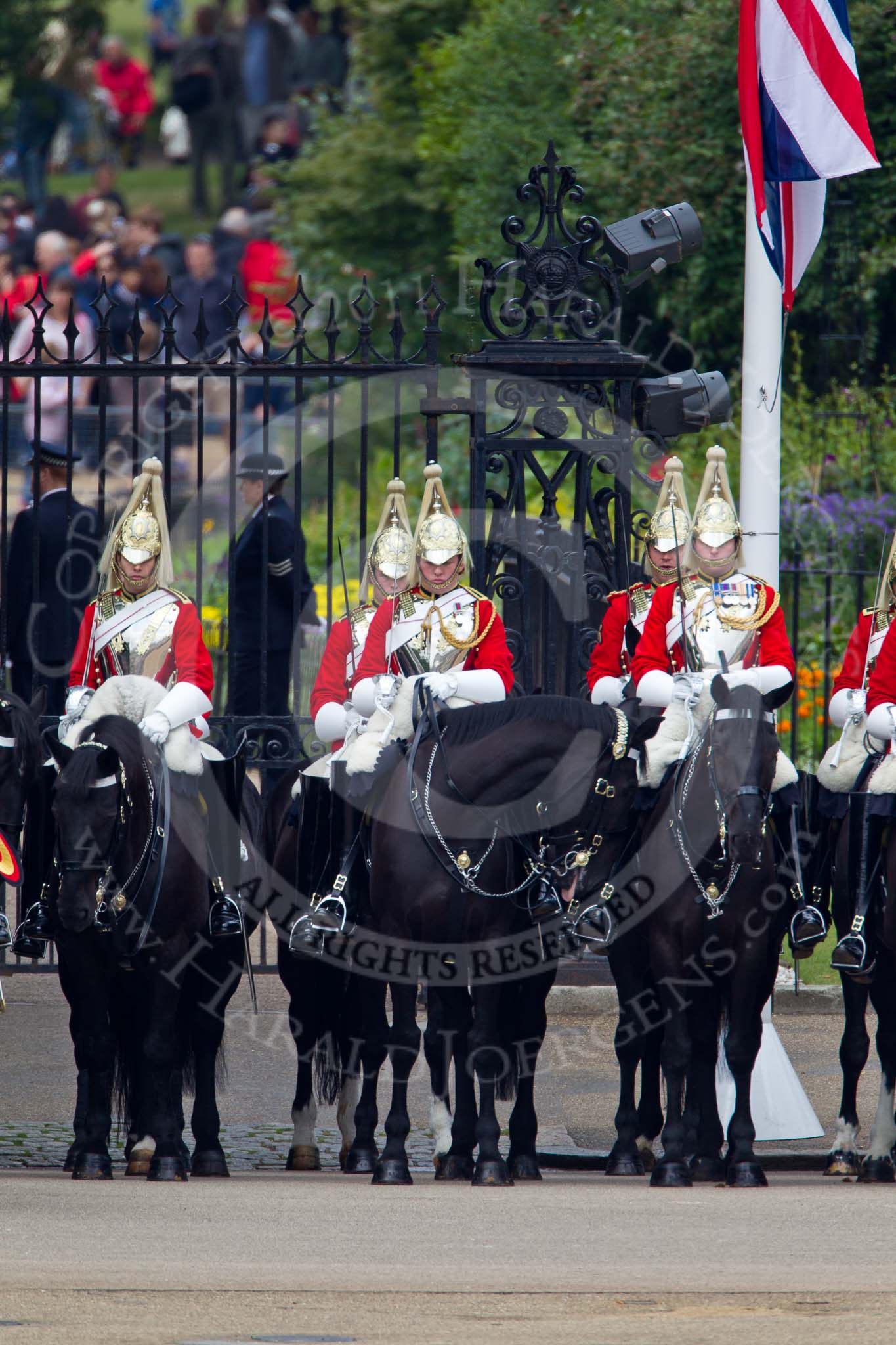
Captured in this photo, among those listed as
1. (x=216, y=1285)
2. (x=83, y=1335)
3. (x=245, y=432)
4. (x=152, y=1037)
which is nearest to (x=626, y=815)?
(x=152, y=1037)

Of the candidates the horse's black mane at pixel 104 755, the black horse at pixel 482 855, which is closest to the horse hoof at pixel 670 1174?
the black horse at pixel 482 855

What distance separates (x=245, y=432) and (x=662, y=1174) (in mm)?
12579

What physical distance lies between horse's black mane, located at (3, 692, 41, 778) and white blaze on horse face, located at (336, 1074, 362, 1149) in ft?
5.62

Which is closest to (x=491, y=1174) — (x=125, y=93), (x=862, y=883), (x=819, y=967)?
(x=862, y=883)

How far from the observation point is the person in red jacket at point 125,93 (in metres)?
30.2

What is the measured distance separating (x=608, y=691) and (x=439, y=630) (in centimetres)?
82

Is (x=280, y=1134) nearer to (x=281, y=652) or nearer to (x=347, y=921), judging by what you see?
(x=347, y=921)

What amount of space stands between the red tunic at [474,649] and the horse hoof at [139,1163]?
1.85 meters

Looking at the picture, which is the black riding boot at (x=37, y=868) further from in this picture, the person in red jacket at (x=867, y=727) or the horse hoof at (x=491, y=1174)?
the person in red jacket at (x=867, y=727)

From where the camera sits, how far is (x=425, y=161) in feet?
65.7

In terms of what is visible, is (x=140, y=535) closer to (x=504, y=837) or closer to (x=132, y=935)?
(x=132, y=935)

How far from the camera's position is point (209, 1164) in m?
8.59

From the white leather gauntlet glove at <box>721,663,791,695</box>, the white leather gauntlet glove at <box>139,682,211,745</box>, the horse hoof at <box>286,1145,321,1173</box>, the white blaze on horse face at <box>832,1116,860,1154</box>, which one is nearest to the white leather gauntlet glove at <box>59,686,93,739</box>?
the white leather gauntlet glove at <box>139,682,211,745</box>

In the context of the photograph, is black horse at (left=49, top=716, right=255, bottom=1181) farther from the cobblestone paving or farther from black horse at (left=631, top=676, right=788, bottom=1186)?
black horse at (left=631, top=676, right=788, bottom=1186)
